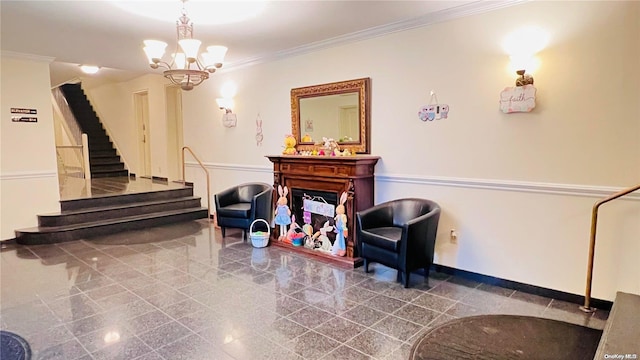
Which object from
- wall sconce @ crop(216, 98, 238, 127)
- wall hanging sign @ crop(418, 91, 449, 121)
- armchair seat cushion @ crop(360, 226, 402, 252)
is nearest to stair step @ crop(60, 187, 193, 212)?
wall sconce @ crop(216, 98, 238, 127)

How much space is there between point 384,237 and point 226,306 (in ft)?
5.02

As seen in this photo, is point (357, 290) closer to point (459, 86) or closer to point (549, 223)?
point (549, 223)

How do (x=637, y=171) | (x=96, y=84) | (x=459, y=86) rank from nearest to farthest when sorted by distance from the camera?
1. (x=637, y=171)
2. (x=459, y=86)
3. (x=96, y=84)

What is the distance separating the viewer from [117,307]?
308cm

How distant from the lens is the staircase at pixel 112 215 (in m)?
5.16

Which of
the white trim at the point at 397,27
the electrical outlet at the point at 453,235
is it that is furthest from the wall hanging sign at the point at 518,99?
A: the electrical outlet at the point at 453,235

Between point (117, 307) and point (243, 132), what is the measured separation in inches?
133

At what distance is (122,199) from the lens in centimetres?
623

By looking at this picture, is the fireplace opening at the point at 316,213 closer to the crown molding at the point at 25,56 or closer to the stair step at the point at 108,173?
the crown molding at the point at 25,56

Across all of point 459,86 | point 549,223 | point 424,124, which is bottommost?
point 549,223

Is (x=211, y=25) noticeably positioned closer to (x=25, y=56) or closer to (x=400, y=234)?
(x=400, y=234)

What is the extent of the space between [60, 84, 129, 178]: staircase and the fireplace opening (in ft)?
21.5

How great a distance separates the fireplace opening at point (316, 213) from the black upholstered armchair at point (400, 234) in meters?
0.60

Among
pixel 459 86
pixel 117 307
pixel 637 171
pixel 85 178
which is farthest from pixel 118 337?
pixel 85 178
